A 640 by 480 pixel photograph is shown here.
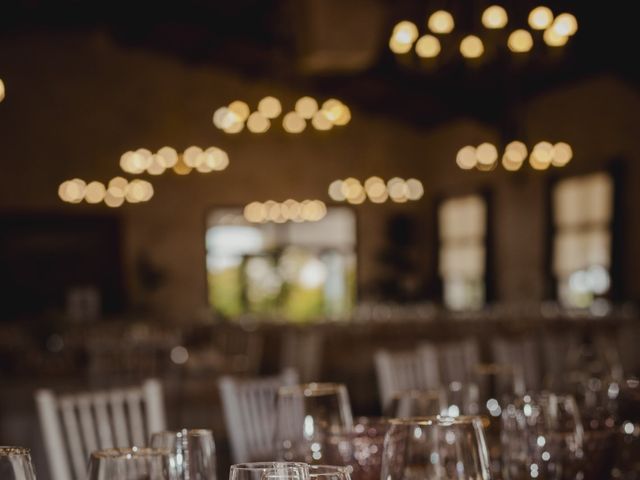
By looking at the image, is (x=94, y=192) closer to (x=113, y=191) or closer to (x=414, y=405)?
(x=113, y=191)

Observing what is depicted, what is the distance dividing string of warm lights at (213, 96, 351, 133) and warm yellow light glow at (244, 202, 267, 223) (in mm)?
5140

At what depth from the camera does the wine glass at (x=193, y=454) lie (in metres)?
1.41

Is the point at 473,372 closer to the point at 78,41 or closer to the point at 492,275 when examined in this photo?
the point at 492,275

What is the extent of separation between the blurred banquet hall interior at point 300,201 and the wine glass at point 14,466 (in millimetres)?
1911

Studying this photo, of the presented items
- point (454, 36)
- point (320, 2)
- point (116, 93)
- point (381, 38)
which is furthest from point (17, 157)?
point (454, 36)

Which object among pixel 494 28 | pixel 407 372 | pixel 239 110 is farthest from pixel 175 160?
pixel 407 372

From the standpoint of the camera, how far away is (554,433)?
5.71 feet

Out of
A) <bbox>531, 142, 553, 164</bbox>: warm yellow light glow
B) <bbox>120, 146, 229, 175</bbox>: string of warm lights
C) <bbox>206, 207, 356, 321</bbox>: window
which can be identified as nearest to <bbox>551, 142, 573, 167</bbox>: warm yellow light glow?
<bbox>531, 142, 553, 164</bbox>: warm yellow light glow

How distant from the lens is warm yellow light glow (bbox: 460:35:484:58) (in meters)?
5.57

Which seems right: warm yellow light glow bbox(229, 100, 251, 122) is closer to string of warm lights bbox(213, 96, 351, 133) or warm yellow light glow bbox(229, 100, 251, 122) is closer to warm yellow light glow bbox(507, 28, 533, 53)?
string of warm lights bbox(213, 96, 351, 133)

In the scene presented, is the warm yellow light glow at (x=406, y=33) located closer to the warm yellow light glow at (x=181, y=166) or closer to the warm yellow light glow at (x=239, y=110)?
the warm yellow light glow at (x=239, y=110)

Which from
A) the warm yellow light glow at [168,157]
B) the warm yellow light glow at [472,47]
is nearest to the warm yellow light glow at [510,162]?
the warm yellow light glow at [168,157]

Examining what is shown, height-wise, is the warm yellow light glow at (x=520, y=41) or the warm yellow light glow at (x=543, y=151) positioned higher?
the warm yellow light glow at (x=543, y=151)

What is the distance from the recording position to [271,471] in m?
1.04
